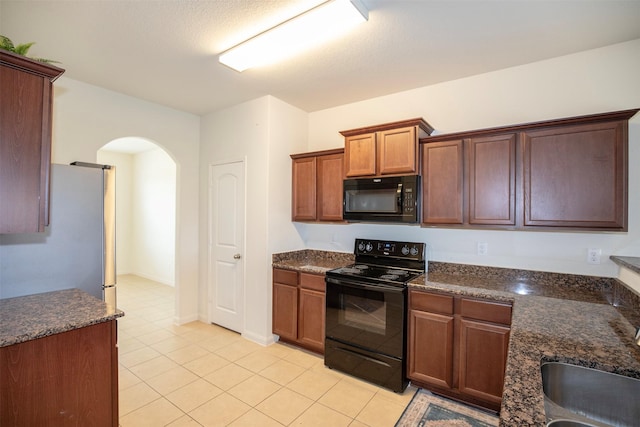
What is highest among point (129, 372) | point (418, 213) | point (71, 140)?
point (71, 140)

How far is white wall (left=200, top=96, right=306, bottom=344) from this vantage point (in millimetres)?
3393

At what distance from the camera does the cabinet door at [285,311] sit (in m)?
3.22

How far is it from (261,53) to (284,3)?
551mm

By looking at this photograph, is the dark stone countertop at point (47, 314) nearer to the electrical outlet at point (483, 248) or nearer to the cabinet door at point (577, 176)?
the electrical outlet at point (483, 248)

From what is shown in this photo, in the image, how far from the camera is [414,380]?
2504 mm

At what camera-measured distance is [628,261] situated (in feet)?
6.59

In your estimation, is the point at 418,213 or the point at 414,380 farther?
the point at 418,213

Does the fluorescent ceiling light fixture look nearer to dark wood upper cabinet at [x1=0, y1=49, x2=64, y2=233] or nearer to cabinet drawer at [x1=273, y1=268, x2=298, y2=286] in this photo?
dark wood upper cabinet at [x1=0, y1=49, x2=64, y2=233]

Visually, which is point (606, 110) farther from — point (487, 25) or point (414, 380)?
point (414, 380)

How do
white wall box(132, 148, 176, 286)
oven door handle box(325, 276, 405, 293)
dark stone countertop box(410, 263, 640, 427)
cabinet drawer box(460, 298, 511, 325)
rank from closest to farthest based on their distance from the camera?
dark stone countertop box(410, 263, 640, 427)
cabinet drawer box(460, 298, 511, 325)
oven door handle box(325, 276, 405, 293)
white wall box(132, 148, 176, 286)

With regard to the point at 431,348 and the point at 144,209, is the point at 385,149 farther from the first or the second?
the point at 144,209

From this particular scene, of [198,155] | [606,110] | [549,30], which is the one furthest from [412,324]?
[198,155]

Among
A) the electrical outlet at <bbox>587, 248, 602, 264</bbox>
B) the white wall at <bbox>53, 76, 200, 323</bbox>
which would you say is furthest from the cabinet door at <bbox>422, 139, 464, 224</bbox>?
the white wall at <bbox>53, 76, 200, 323</bbox>

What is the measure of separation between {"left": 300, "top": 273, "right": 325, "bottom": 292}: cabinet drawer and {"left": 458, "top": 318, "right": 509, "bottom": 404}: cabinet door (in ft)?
4.31
